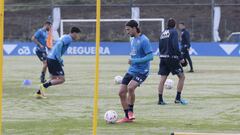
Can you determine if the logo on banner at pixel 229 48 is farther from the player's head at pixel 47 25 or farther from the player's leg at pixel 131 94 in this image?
the player's leg at pixel 131 94

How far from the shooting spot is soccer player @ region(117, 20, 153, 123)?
13.5 m

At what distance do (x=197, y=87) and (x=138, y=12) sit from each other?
35595mm

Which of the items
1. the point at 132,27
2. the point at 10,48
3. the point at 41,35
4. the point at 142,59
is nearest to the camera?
the point at 132,27

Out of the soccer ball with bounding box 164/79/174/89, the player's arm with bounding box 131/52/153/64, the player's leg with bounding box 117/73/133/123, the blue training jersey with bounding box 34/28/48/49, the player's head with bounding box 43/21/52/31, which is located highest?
the player's head with bounding box 43/21/52/31

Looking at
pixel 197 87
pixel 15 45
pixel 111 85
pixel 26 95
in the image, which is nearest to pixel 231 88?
pixel 197 87

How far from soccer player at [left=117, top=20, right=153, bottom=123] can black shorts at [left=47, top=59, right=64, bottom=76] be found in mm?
4305

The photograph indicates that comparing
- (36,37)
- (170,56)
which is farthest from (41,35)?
(170,56)

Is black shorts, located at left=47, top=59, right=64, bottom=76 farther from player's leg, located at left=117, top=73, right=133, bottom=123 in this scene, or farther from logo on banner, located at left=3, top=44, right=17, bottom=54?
logo on banner, located at left=3, top=44, right=17, bottom=54

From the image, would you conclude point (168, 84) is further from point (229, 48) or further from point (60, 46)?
point (229, 48)

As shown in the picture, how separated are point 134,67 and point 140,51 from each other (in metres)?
0.34

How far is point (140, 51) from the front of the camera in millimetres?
13852

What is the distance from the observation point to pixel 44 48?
22656mm

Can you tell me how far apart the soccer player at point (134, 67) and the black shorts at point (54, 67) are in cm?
431

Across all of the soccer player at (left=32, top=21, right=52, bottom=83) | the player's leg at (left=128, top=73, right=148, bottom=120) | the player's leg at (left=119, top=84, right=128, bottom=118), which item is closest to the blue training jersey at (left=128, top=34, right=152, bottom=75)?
the player's leg at (left=128, top=73, right=148, bottom=120)
